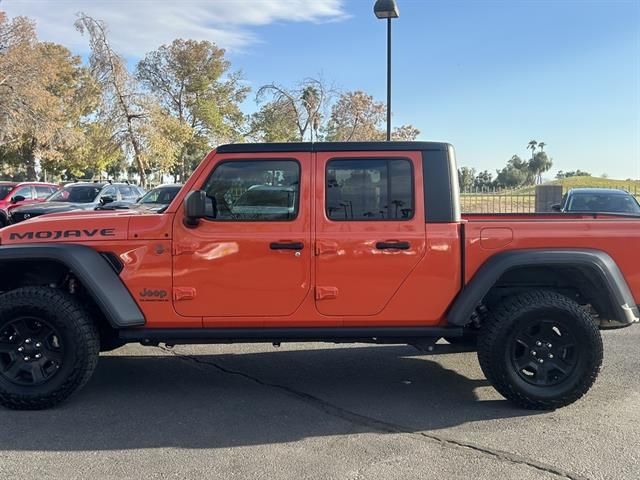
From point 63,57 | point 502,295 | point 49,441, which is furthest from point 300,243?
point 63,57

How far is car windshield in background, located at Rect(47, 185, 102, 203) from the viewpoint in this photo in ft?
47.8

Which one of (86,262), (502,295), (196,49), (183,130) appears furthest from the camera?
(196,49)

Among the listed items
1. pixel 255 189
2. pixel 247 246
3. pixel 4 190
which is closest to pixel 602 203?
pixel 255 189

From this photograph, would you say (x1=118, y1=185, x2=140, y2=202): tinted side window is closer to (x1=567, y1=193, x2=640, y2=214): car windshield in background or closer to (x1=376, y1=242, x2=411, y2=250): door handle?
(x1=567, y1=193, x2=640, y2=214): car windshield in background

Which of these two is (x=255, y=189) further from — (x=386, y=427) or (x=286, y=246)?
(x=386, y=427)

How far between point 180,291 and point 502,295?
250 centimetres

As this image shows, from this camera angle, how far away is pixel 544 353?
4.39 meters

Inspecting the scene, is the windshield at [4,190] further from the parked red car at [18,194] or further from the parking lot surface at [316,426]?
the parking lot surface at [316,426]

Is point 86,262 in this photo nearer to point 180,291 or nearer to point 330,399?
point 180,291

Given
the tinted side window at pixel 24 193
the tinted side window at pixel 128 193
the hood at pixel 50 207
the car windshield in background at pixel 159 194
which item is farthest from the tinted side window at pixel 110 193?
the tinted side window at pixel 24 193

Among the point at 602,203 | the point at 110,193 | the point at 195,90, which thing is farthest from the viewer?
the point at 195,90

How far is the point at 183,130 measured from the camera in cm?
3416

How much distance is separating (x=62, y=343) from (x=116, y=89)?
2713cm

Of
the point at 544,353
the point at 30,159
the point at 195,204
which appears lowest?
the point at 544,353
